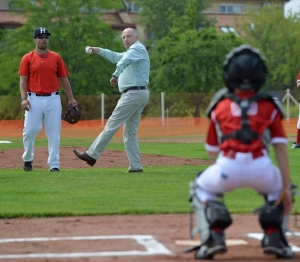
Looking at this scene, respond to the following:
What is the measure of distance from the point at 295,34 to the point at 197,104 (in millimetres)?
21288

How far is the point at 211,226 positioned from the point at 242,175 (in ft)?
1.46

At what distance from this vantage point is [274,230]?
700cm

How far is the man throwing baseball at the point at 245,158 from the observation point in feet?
22.1

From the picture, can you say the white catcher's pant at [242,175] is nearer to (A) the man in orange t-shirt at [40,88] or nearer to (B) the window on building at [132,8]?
(A) the man in orange t-shirt at [40,88]

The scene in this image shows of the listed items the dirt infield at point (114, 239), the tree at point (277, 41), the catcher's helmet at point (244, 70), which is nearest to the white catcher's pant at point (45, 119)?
the dirt infield at point (114, 239)

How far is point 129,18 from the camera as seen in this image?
8150 centimetres

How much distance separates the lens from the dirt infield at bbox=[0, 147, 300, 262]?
278 inches

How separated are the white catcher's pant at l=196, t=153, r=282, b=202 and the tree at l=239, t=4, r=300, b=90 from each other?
54332mm

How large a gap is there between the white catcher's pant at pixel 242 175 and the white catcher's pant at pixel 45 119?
317 inches

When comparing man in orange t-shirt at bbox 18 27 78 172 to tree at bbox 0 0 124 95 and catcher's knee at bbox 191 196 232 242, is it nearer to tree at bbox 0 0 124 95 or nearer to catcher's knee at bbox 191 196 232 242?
catcher's knee at bbox 191 196 232 242

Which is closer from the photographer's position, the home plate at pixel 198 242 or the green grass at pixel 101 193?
the home plate at pixel 198 242

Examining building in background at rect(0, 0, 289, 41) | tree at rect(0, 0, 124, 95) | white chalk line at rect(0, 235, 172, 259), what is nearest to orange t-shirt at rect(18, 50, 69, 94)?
white chalk line at rect(0, 235, 172, 259)

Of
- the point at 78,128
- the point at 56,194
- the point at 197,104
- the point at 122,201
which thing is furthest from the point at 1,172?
the point at 197,104

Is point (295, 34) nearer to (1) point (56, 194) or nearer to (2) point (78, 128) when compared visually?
(2) point (78, 128)
